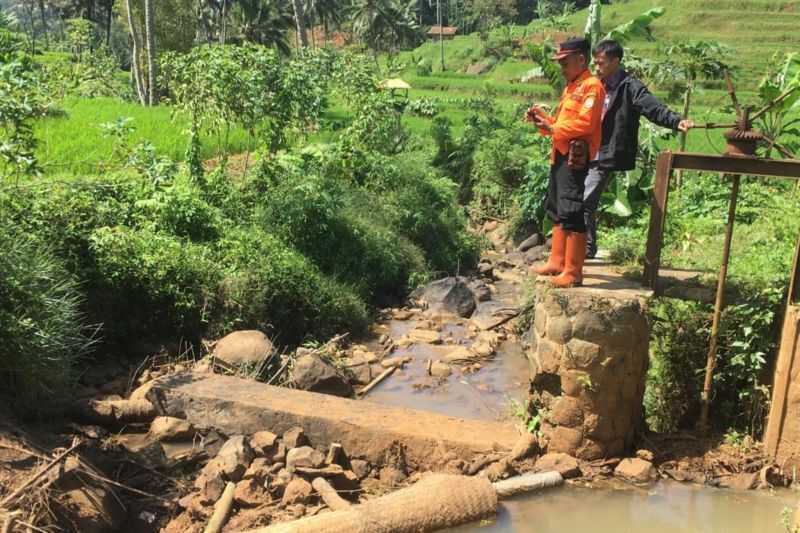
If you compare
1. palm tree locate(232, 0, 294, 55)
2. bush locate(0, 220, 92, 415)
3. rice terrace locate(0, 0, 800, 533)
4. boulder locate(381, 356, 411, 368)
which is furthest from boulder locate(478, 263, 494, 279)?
palm tree locate(232, 0, 294, 55)

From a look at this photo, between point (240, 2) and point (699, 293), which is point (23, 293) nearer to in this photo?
point (699, 293)

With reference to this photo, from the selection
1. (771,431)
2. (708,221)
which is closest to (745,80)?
(708,221)

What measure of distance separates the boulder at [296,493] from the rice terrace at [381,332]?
0.5 inches

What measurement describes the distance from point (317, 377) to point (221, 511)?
1.98 meters

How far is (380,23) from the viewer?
49938 millimetres

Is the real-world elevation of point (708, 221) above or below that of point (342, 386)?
above

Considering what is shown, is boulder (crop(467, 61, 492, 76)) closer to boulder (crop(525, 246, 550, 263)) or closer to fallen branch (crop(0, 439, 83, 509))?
boulder (crop(525, 246, 550, 263))

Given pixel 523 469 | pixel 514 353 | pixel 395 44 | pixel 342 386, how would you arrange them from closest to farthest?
pixel 523 469 → pixel 342 386 → pixel 514 353 → pixel 395 44

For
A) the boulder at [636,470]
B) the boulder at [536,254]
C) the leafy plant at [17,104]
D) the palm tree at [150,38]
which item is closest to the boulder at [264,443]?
the boulder at [636,470]

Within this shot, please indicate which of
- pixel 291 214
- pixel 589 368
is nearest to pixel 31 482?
pixel 589 368

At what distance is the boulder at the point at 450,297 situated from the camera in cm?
891

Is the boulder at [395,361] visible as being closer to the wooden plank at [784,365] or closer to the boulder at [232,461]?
the boulder at [232,461]

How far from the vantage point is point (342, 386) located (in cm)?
643

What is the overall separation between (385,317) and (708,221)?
382 cm
